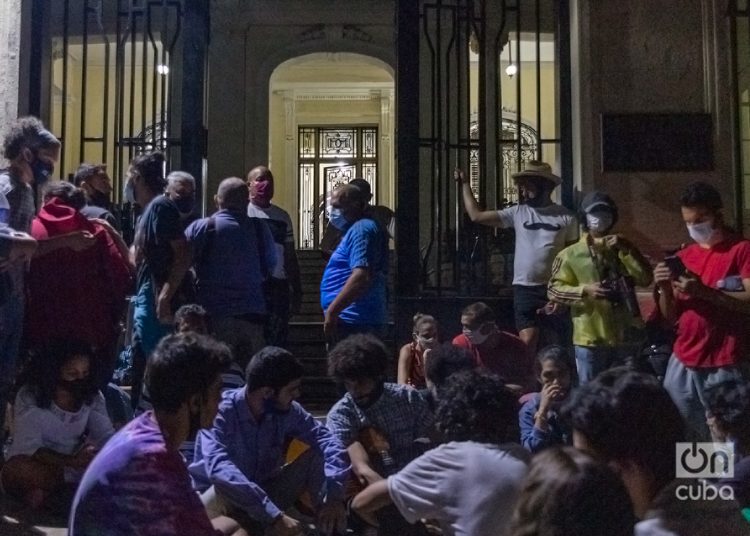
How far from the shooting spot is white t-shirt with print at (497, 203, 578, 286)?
670cm

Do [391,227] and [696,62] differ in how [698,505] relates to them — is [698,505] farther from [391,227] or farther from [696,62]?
[391,227]

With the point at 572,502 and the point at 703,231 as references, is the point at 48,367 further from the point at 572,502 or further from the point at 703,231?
the point at 572,502

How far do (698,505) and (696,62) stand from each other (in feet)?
19.0

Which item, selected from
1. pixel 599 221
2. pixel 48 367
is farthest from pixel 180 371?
pixel 599 221

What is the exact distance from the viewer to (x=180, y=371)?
3.09 meters

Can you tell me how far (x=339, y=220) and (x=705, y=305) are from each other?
8.19 ft

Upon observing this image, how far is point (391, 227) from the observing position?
31.3 feet

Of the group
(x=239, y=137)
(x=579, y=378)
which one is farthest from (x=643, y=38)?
(x=239, y=137)

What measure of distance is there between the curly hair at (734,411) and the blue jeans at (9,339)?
3.41 m

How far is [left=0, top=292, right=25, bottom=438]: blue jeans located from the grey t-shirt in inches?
98.1

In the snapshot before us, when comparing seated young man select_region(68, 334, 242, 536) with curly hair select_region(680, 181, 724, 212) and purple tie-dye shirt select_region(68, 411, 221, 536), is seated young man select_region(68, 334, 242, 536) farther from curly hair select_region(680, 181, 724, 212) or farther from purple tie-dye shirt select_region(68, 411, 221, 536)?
curly hair select_region(680, 181, 724, 212)

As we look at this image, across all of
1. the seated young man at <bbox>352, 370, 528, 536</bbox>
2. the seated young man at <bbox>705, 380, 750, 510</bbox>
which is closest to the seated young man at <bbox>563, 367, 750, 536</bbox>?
the seated young man at <bbox>352, 370, 528, 536</bbox>

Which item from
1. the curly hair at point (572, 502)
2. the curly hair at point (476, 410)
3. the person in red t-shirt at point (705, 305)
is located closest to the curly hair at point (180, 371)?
the curly hair at point (476, 410)

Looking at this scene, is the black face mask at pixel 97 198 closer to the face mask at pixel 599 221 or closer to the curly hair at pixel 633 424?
the face mask at pixel 599 221
